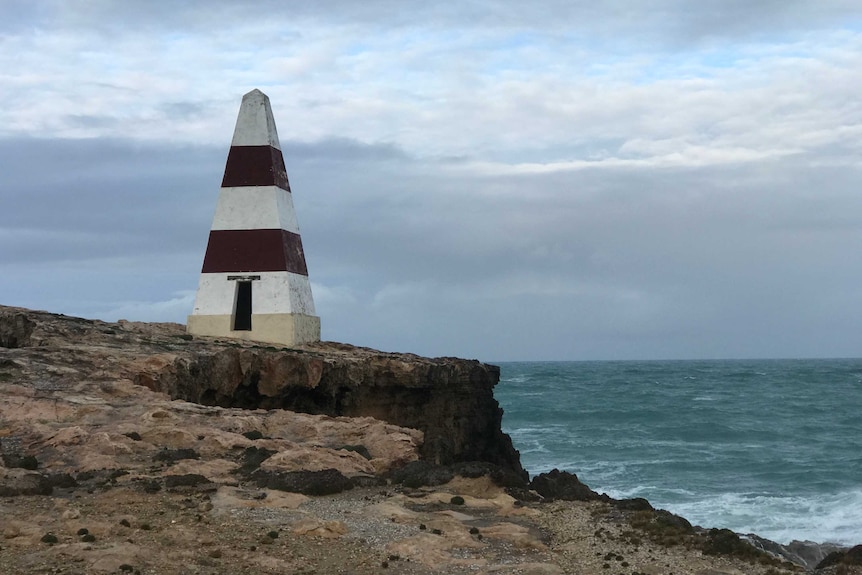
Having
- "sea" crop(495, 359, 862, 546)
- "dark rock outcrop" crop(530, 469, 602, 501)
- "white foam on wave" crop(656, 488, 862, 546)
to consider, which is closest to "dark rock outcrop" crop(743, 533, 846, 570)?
"white foam on wave" crop(656, 488, 862, 546)

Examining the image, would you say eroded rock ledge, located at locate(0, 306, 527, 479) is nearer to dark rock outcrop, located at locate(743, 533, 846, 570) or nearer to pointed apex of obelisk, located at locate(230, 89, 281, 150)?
pointed apex of obelisk, located at locate(230, 89, 281, 150)

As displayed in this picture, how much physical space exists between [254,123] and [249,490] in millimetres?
12987

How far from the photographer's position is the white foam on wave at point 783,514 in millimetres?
25516

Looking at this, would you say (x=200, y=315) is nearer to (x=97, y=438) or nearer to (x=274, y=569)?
(x=97, y=438)

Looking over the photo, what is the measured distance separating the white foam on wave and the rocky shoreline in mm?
13454

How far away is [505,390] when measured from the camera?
88188mm

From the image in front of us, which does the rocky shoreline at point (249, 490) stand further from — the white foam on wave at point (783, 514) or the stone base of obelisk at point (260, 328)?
the white foam on wave at point (783, 514)

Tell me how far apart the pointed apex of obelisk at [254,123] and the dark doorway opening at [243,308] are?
319cm

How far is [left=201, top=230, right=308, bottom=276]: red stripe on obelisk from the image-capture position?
69.5 ft

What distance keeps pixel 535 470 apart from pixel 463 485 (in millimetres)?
26475

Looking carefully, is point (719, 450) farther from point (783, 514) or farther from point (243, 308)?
point (243, 308)

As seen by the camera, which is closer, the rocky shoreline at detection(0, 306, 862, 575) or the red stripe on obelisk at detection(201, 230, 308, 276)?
the rocky shoreline at detection(0, 306, 862, 575)

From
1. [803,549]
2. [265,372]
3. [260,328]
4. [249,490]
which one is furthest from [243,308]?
[803,549]

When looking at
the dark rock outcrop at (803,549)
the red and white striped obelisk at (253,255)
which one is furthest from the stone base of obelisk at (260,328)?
the dark rock outcrop at (803,549)
